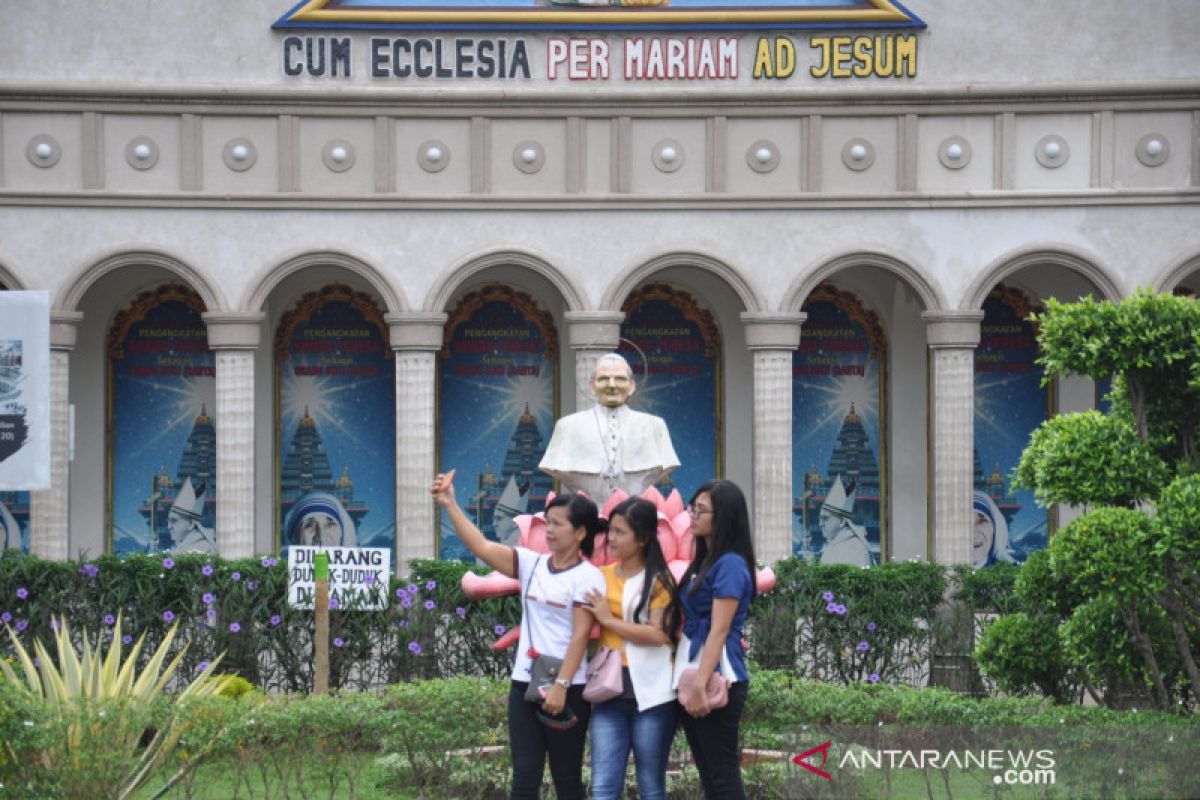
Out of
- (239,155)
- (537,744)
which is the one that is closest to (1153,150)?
(239,155)

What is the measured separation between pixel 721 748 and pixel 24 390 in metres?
8.28

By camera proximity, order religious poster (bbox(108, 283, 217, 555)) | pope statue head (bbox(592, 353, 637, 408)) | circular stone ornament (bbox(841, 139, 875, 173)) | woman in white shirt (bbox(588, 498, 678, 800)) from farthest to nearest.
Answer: religious poster (bbox(108, 283, 217, 555))
circular stone ornament (bbox(841, 139, 875, 173))
pope statue head (bbox(592, 353, 637, 408))
woman in white shirt (bbox(588, 498, 678, 800))

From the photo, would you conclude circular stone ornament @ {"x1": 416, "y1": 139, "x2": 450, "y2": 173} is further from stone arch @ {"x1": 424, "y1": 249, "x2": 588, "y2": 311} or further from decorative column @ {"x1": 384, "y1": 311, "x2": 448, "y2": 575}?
decorative column @ {"x1": 384, "y1": 311, "x2": 448, "y2": 575}

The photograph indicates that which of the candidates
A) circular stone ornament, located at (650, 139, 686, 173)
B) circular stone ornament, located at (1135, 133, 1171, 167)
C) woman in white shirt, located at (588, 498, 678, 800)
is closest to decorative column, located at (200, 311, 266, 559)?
circular stone ornament, located at (650, 139, 686, 173)

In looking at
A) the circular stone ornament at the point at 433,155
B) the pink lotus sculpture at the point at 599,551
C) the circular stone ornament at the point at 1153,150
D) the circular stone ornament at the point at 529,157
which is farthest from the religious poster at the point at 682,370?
the pink lotus sculpture at the point at 599,551

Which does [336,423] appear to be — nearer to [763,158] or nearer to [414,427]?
[414,427]

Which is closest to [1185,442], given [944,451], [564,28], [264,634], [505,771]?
[505,771]

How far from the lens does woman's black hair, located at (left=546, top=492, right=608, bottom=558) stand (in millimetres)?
10258

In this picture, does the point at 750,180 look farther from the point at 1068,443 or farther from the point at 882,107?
the point at 1068,443

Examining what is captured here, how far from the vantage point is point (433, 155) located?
25375 millimetres

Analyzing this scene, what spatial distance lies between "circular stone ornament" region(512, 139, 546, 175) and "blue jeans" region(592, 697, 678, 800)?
1598 cm

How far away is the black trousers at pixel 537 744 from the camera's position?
10164mm

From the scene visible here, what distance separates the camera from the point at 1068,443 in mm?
12906

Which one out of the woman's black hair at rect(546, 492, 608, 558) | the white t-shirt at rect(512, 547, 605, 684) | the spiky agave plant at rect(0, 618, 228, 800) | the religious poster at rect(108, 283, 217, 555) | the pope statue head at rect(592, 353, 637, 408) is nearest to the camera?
the white t-shirt at rect(512, 547, 605, 684)
